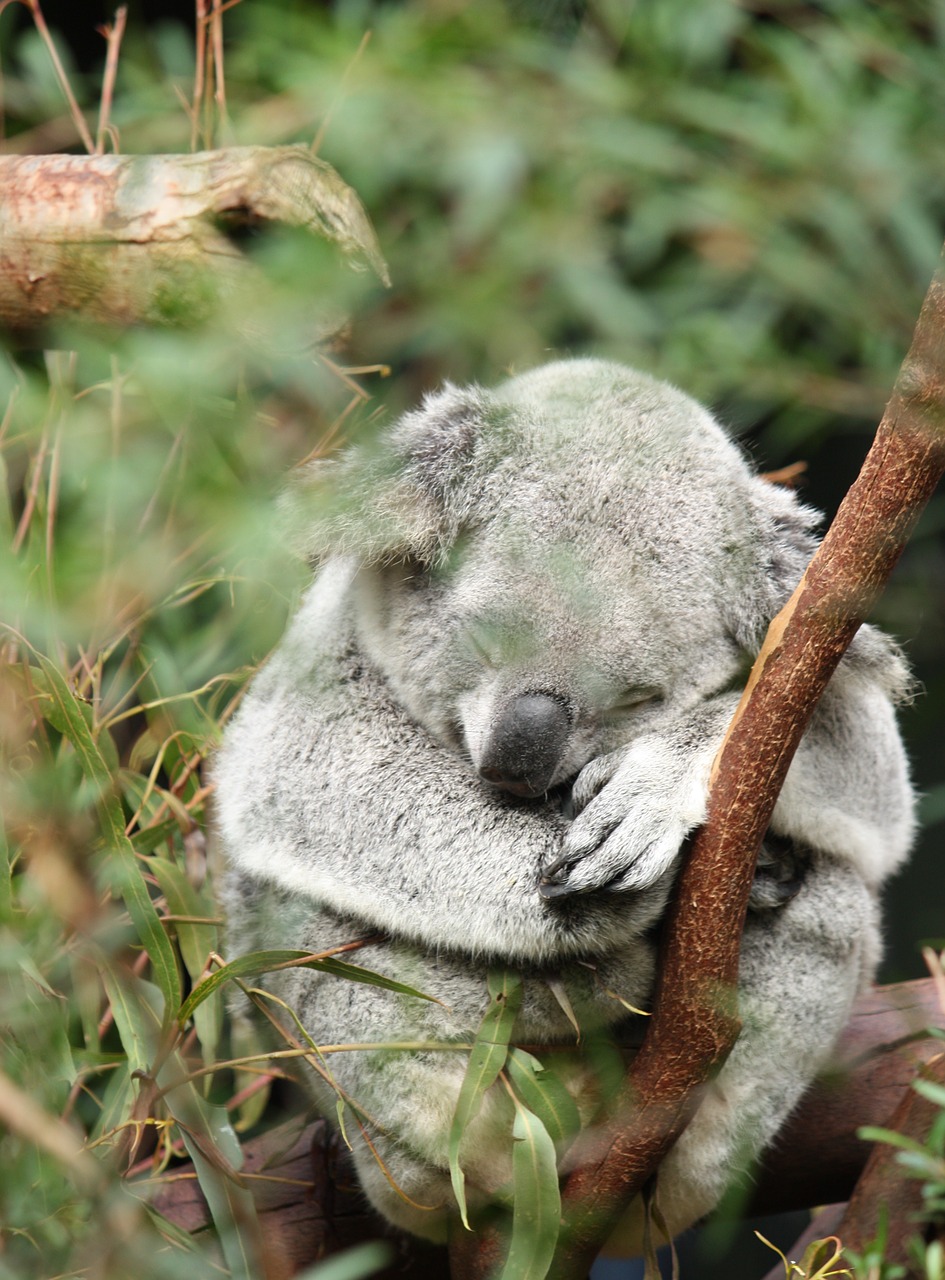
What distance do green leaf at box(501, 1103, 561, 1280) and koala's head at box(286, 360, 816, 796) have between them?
0.44 meters

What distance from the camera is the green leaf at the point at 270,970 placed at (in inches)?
61.7

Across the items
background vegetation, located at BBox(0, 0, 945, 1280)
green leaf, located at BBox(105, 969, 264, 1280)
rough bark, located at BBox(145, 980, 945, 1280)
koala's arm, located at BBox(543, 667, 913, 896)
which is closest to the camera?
background vegetation, located at BBox(0, 0, 945, 1280)

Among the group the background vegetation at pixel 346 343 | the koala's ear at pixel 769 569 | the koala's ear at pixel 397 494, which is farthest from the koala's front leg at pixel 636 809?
the koala's ear at pixel 397 494

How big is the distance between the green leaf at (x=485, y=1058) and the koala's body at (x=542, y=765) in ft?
0.16

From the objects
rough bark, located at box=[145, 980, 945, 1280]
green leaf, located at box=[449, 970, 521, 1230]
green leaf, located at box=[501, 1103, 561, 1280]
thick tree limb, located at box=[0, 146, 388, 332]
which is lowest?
rough bark, located at box=[145, 980, 945, 1280]

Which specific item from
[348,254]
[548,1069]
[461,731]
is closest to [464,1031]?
[548,1069]

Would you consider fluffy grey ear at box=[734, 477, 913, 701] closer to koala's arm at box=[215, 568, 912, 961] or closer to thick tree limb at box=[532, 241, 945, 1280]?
koala's arm at box=[215, 568, 912, 961]

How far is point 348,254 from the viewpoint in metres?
1.59

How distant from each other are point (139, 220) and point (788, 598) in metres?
1.16

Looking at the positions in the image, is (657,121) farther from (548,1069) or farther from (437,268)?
(548,1069)

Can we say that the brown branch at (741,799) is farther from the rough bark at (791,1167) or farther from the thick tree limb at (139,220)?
the thick tree limb at (139,220)

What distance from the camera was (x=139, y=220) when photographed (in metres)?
2.08

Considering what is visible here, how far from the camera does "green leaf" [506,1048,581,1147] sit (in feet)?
5.60

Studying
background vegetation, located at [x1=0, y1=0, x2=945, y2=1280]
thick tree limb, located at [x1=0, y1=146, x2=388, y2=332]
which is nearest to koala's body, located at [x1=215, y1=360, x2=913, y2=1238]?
background vegetation, located at [x1=0, y1=0, x2=945, y2=1280]
